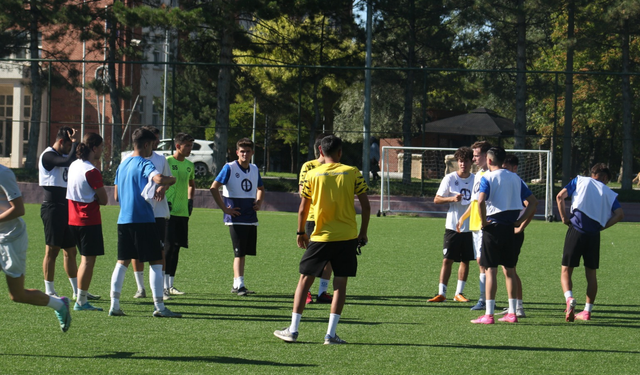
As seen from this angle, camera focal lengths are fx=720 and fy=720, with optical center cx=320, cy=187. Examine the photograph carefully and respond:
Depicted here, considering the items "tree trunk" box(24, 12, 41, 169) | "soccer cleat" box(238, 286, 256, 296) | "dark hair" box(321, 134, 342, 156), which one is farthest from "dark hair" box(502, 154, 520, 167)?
"tree trunk" box(24, 12, 41, 169)

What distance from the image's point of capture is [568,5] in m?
26.2

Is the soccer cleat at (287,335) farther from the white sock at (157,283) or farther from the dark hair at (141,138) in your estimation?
the dark hair at (141,138)

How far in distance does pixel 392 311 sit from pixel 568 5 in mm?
21724

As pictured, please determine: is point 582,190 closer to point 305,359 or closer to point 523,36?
point 305,359

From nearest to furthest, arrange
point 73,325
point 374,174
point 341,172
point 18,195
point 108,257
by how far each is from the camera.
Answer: point 18,195 < point 341,172 < point 73,325 < point 108,257 < point 374,174

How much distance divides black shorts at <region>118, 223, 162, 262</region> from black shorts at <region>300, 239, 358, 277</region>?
176 centimetres

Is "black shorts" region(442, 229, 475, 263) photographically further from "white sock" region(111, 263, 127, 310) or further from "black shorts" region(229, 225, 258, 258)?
"white sock" region(111, 263, 127, 310)

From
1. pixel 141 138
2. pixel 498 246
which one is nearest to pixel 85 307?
pixel 141 138

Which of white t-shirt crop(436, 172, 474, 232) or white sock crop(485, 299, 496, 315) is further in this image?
white t-shirt crop(436, 172, 474, 232)

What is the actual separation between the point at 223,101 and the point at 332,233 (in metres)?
19.4

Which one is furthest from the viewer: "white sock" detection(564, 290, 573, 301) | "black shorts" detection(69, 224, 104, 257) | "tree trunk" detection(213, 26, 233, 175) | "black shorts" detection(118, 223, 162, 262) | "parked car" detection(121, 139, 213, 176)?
"parked car" detection(121, 139, 213, 176)

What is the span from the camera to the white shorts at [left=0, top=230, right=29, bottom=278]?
531 centimetres

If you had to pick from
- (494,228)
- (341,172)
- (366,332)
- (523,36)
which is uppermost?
(523,36)

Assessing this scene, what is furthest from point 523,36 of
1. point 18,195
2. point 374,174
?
point 18,195
